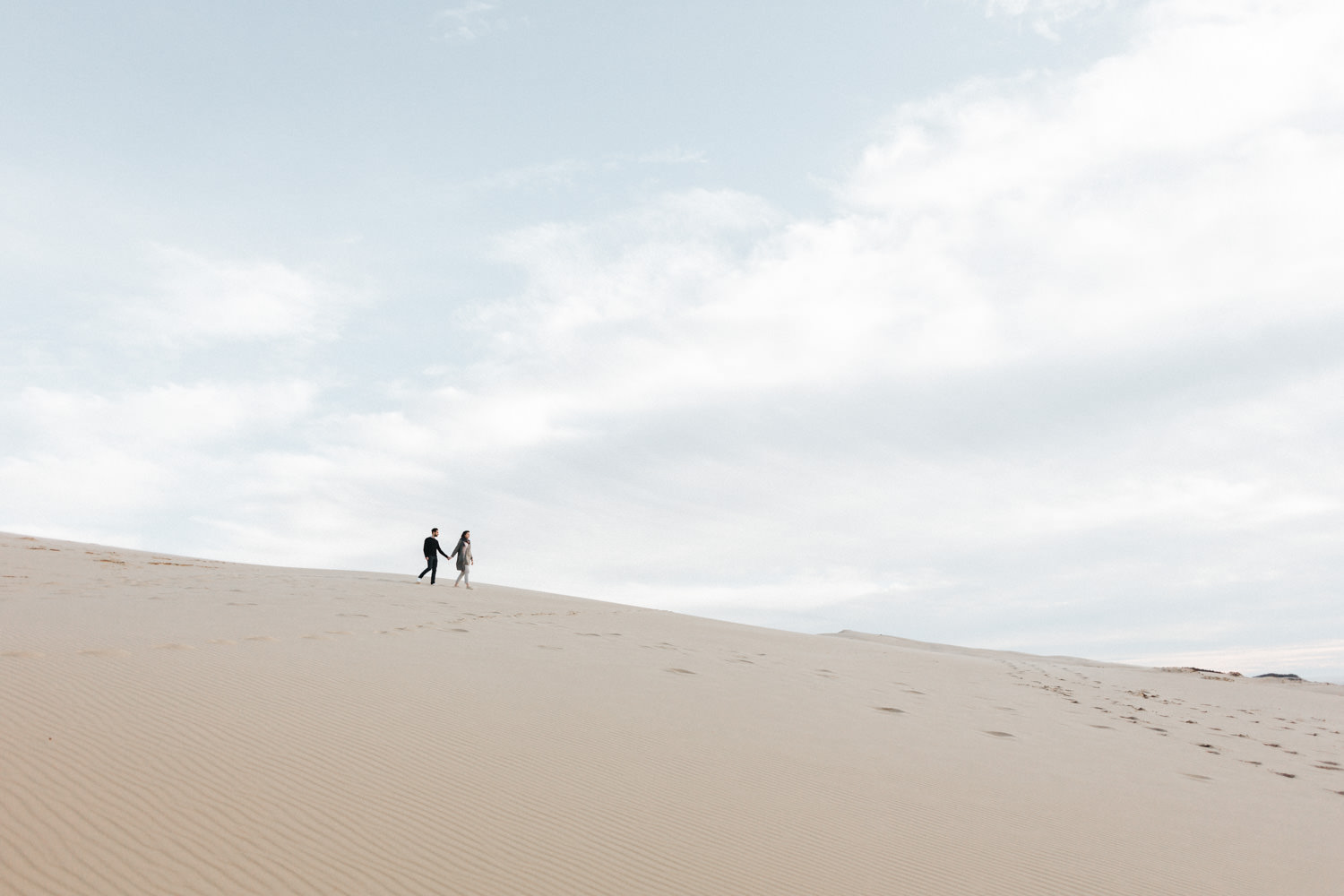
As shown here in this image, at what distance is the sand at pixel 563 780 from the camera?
3.73 meters

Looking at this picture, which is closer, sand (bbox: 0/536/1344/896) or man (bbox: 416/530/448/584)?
sand (bbox: 0/536/1344/896)

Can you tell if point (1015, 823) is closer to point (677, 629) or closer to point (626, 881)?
point (626, 881)

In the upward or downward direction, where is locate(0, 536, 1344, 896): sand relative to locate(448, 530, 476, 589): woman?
downward

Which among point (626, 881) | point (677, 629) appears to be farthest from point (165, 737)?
point (677, 629)

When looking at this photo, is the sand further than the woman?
No

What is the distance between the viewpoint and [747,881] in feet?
12.6

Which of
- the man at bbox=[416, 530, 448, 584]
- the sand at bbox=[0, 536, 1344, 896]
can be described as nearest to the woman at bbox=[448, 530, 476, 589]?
the man at bbox=[416, 530, 448, 584]

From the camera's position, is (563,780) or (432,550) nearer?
(563,780)

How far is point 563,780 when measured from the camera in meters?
4.94

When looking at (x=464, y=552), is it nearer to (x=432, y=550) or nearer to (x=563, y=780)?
(x=432, y=550)

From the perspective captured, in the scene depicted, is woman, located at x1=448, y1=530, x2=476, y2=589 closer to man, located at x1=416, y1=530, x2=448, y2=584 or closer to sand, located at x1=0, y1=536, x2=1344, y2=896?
man, located at x1=416, y1=530, x2=448, y2=584

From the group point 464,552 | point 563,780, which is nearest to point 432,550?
point 464,552

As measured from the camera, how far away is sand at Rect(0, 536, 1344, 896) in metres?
3.73

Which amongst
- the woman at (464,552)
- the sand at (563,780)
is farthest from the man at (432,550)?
the sand at (563,780)
